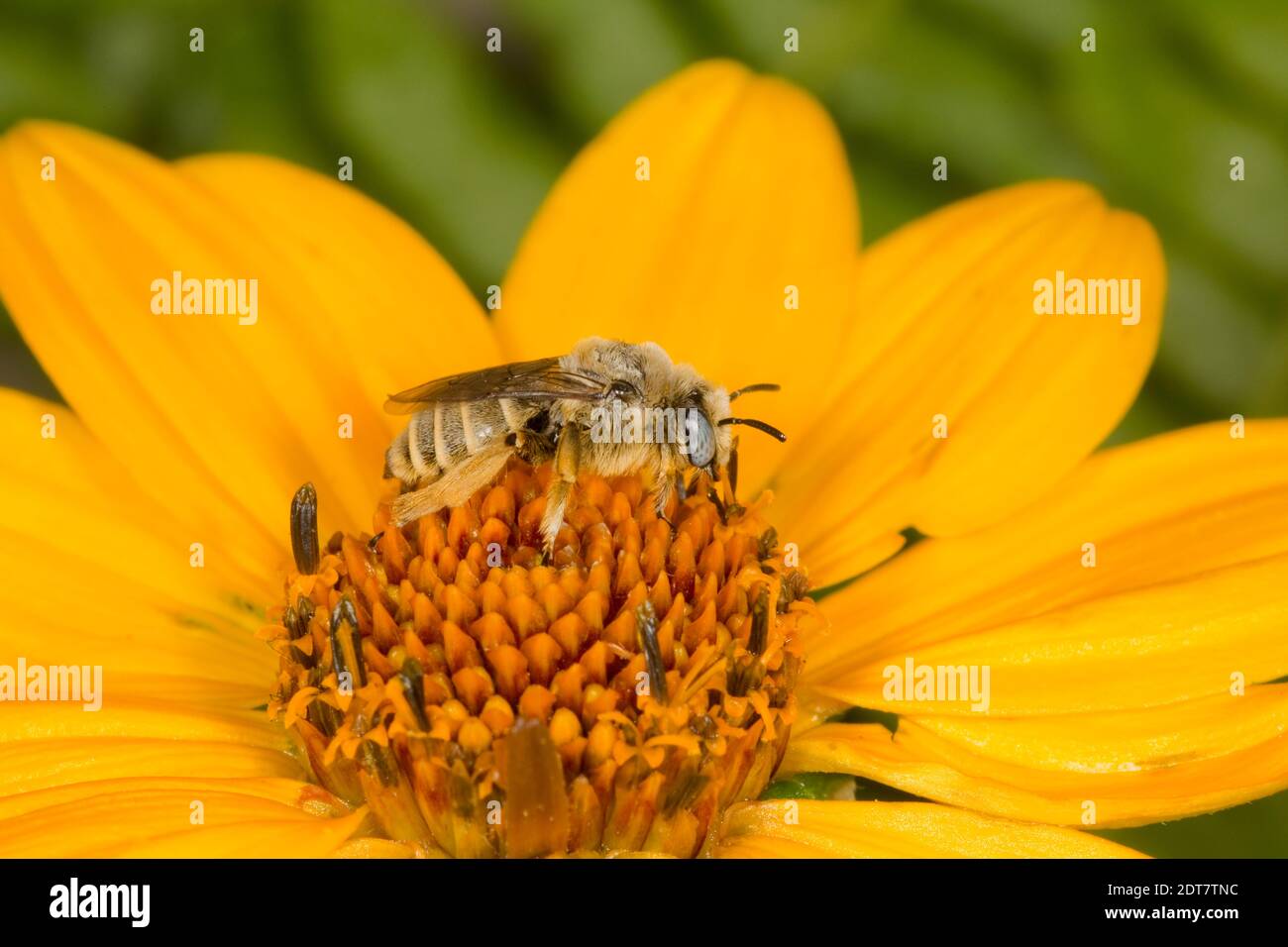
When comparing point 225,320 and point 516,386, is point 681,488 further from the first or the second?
point 225,320

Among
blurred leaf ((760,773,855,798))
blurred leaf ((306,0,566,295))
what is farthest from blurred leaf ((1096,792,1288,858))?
blurred leaf ((306,0,566,295))

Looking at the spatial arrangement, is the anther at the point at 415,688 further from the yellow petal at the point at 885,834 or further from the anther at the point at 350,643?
the yellow petal at the point at 885,834

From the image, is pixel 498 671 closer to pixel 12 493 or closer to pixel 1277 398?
pixel 12 493

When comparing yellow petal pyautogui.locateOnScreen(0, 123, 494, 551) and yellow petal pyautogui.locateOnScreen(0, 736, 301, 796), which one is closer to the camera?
yellow petal pyautogui.locateOnScreen(0, 736, 301, 796)

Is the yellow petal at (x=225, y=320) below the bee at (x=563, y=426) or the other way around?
the other way around

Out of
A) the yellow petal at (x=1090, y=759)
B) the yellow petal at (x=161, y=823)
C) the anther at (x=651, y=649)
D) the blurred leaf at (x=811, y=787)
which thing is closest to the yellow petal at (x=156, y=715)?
the yellow petal at (x=161, y=823)

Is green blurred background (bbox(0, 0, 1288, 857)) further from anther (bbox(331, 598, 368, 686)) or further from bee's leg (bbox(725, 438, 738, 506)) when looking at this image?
anther (bbox(331, 598, 368, 686))
